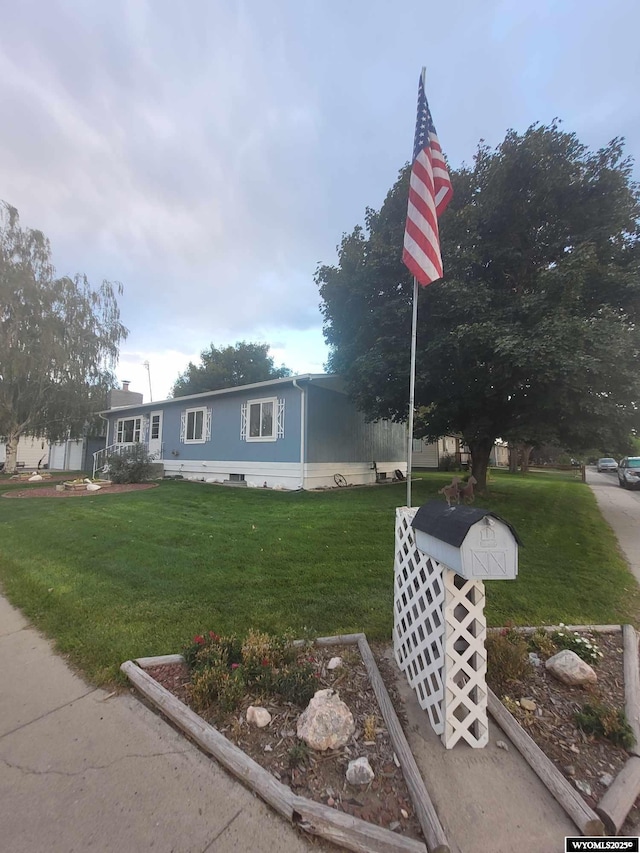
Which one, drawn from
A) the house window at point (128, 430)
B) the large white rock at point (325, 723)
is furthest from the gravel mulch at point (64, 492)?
the large white rock at point (325, 723)

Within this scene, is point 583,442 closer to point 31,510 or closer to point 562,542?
point 562,542

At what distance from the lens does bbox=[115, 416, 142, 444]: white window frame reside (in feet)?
57.2

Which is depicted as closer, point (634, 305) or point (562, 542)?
point (562, 542)

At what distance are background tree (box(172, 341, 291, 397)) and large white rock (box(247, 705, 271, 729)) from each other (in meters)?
30.2

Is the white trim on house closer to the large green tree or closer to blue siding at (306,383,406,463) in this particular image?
blue siding at (306,383,406,463)

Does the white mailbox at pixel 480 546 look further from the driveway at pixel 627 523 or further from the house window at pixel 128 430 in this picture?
the house window at pixel 128 430

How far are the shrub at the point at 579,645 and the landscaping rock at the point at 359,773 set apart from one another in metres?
1.94

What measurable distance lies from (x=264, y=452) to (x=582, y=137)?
36.0ft

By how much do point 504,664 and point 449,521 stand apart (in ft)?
4.25

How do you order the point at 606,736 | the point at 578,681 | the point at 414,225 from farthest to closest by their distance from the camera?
the point at 414,225
the point at 578,681
the point at 606,736

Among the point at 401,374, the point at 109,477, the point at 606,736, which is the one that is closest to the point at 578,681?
the point at 606,736

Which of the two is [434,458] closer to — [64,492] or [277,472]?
[277,472]

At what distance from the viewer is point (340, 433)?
12.8 m

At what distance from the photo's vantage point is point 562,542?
20.5 ft
